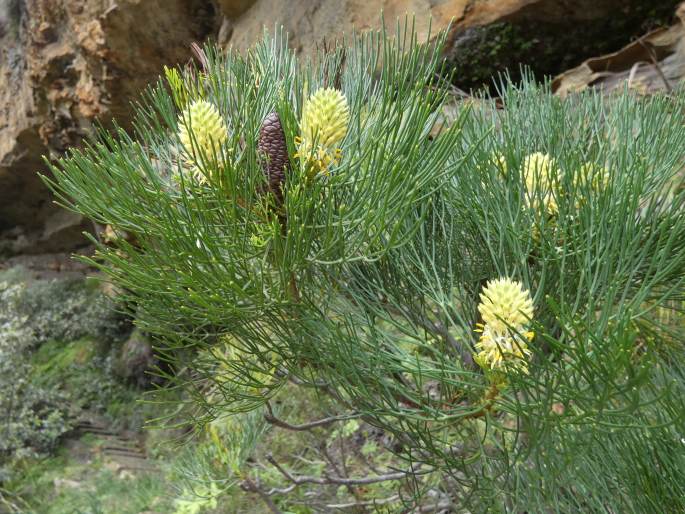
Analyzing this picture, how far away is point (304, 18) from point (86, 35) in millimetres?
1909

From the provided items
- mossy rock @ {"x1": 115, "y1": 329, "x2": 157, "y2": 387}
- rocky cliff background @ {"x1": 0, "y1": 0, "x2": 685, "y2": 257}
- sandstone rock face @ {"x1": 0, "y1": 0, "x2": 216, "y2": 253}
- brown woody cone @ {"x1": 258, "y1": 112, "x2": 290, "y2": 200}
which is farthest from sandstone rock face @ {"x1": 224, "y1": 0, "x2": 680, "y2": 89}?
mossy rock @ {"x1": 115, "y1": 329, "x2": 157, "y2": 387}

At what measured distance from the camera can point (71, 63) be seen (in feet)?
13.9

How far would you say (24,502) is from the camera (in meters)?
3.18

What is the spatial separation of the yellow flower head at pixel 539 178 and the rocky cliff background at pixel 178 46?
16 cm

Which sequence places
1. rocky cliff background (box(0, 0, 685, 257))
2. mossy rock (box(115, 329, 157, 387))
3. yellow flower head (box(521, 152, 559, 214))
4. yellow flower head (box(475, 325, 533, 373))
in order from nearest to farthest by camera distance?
yellow flower head (box(475, 325, 533, 373)) < yellow flower head (box(521, 152, 559, 214)) < rocky cliff background (box(0, 0, 685, 257)) < mossy rock (box(115, 329, 157, 387))

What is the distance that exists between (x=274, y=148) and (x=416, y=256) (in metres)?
0.20

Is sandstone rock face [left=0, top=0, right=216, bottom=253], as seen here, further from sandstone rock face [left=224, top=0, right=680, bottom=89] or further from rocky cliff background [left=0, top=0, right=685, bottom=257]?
sandstone rock face [left=224, top=0, right=680, bottom=89]

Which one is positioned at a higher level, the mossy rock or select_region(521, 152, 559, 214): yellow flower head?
select_region(521, 152, 559, 214): yellow flower head

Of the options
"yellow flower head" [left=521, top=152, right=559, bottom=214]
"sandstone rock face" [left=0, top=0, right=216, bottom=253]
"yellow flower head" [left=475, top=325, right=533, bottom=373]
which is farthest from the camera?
"sandstone rock face" [left=0, top=0, right=216, bottom=253]

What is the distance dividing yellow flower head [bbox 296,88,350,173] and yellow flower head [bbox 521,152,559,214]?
0.20 metres

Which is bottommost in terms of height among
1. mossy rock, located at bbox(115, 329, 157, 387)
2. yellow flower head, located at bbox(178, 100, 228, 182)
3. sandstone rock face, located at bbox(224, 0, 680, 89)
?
mossy rock, located at bbox(115, 329, 157, 387)

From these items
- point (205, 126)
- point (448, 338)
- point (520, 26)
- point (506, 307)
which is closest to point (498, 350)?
point (506, 307)

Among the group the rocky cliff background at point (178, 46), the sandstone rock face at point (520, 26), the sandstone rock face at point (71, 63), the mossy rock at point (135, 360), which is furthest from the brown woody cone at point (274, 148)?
the mossy rock at point (135, 360)

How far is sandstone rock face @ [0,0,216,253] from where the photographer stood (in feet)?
11.8
